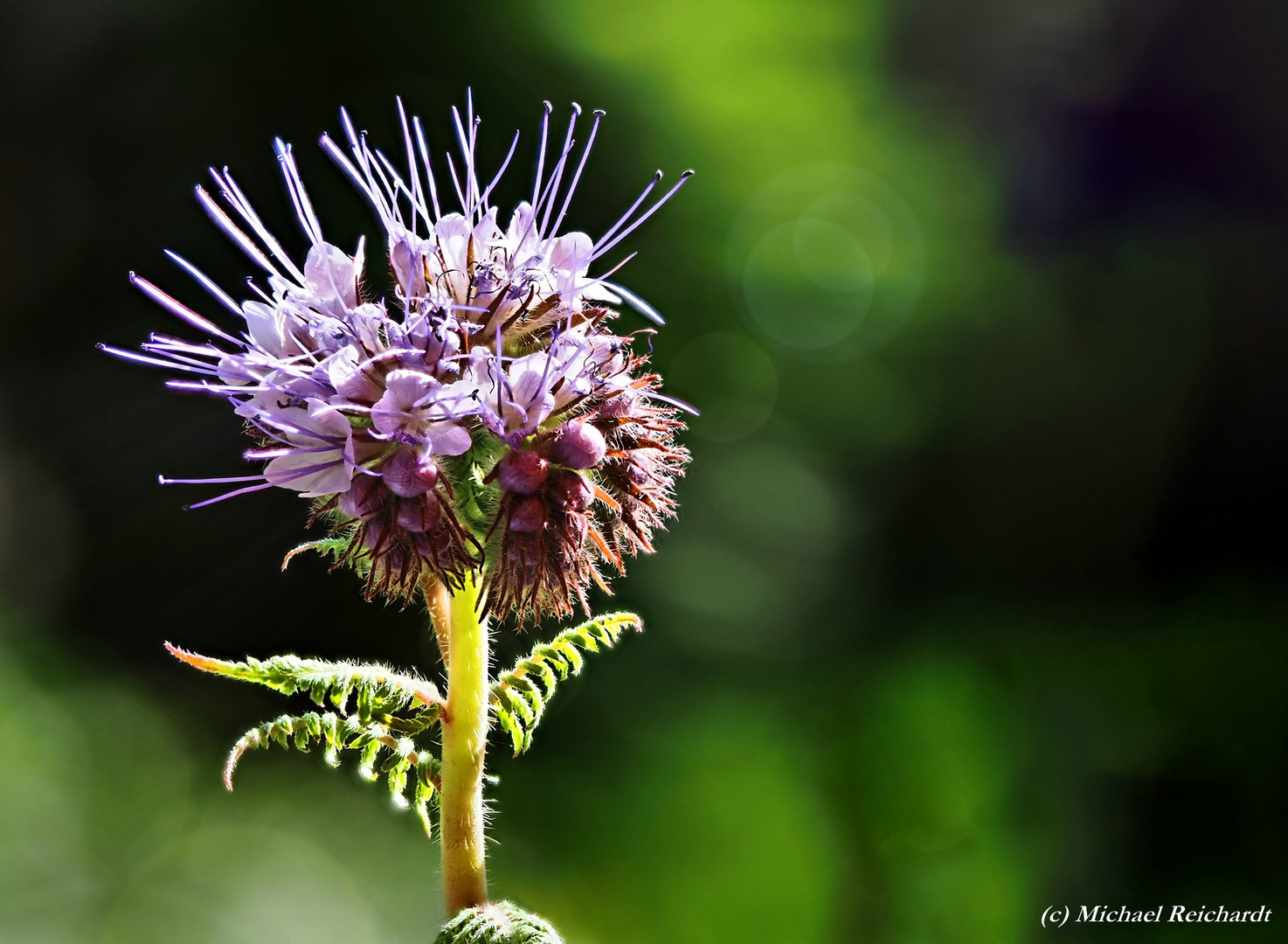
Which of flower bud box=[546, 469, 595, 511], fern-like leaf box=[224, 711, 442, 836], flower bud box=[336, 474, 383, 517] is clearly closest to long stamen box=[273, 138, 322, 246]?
flower bud box=[336, 474, 383, 517]

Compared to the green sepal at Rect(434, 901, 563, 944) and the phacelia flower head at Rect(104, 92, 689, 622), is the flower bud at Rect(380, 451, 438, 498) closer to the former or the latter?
the phacelia flower head at Rect(104, 92, 689, 622)

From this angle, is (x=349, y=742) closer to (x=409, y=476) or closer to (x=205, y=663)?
(x=205, y=663)

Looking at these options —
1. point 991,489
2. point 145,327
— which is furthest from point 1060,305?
point 145,327

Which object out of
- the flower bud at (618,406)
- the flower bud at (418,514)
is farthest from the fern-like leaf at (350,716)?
the flower bud at (618,406)

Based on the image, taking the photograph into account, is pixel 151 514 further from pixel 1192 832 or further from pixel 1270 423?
pixel 1270 423

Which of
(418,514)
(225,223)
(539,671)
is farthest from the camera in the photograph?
(539,671)

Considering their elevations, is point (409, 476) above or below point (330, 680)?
above

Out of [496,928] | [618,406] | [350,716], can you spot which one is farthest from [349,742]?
[618,406]
